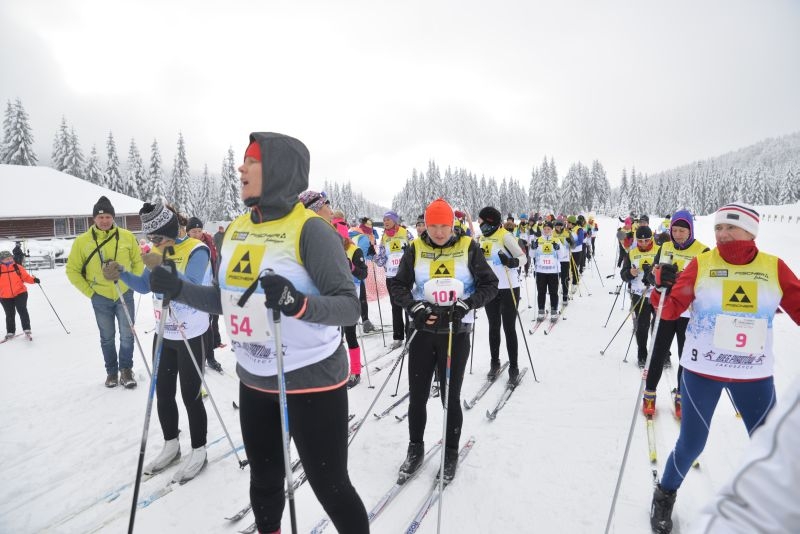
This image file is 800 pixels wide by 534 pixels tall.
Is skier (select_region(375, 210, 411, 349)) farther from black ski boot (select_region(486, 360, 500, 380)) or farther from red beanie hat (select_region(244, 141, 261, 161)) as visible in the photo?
red beanie hat (select_region(244, 141, 261, 161))

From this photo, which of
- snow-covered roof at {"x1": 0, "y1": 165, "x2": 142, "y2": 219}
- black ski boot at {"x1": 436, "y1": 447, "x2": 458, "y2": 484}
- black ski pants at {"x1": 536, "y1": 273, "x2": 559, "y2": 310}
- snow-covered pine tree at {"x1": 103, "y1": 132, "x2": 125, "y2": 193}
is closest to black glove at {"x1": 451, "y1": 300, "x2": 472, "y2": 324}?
black ski boot at {"x1": 436, "y1": 447, "x2": 458, "y2": 484}

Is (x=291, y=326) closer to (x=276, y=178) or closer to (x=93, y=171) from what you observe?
(x=276, y=178)

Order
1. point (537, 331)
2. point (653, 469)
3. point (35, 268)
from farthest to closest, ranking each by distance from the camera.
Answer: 1. point (35, 268)
2. point (537, 331)
3. point (653, 469)

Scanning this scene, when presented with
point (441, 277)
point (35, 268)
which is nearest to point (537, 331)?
point (441, 277)

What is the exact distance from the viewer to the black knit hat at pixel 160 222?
3799 millimetres

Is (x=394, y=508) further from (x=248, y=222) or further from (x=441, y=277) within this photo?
(x=248, y=222)

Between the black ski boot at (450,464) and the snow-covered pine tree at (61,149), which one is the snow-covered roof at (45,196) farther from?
the black ski boot at (450,464)

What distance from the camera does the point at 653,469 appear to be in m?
3.92

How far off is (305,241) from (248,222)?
0.51m

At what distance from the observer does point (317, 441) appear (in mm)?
2133

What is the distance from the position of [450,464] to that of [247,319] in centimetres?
279

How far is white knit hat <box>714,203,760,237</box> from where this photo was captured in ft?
9.96

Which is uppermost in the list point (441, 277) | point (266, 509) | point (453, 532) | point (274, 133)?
point (274, 133)

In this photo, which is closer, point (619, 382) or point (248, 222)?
point (248, 222)
